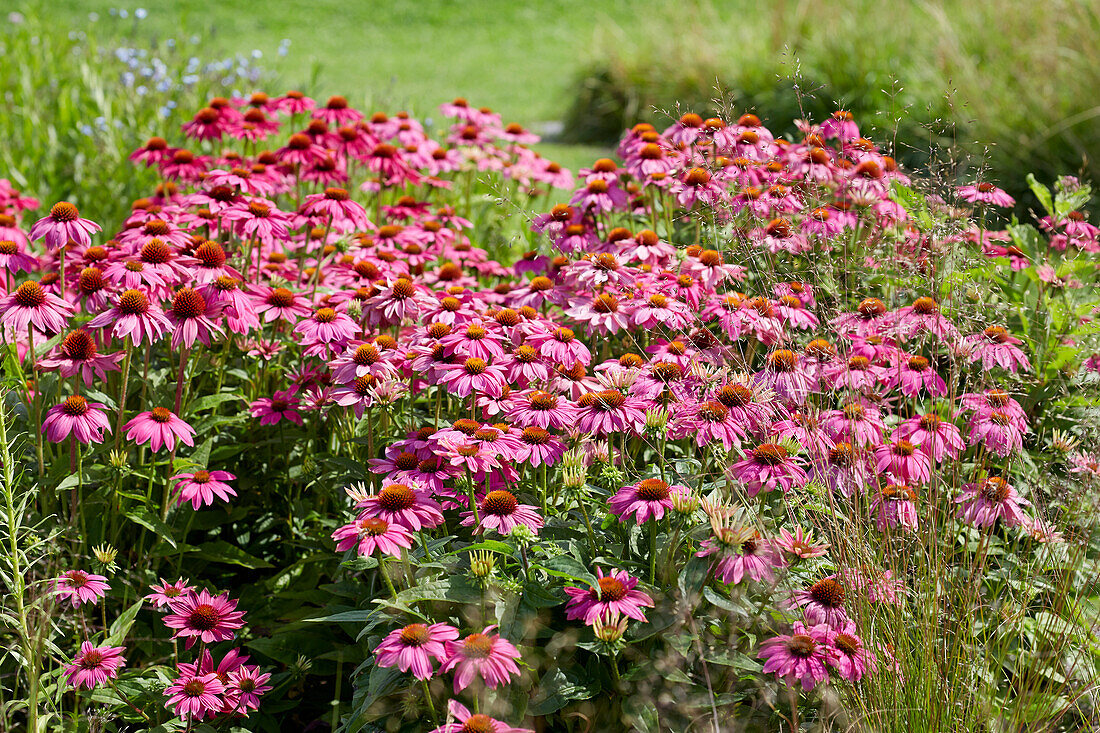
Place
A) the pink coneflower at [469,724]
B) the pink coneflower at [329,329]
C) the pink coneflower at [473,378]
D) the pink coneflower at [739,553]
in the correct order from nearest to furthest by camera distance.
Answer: the pink coneflower at [469,724], the pink coneflower at [739,553], the pink coneflower at [473,378], the pink coneflower at [329,329]

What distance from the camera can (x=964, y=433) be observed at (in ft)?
7.50

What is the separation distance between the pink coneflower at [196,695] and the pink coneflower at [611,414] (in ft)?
2.72

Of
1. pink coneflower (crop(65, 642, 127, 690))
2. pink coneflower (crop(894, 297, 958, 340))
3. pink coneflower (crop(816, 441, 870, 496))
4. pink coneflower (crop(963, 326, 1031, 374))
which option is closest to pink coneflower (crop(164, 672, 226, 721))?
pink coneflower (crop(65, 642, 127, 690))

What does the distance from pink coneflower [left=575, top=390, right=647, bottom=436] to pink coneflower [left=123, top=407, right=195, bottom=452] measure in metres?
0.84

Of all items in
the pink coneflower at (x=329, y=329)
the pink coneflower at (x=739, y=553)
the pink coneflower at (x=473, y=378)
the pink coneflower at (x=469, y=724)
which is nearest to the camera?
the pink coneflower at (x=469, y=724)

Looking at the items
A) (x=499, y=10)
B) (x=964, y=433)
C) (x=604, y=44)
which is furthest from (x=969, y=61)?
(x=499, y=10)

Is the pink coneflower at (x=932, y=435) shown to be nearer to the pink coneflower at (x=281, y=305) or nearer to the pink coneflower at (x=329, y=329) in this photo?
the pink coneflower at (x=329, y=329)

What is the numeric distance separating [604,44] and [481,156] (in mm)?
6021

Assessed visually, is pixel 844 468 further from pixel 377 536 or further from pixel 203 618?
pixel 203 618

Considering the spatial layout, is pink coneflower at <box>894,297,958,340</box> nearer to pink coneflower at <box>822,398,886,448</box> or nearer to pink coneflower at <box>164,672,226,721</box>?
pink coneflower at <box>822,398,886,448</box>

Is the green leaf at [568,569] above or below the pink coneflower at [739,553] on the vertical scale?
below

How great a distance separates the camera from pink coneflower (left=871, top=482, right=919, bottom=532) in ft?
5.90

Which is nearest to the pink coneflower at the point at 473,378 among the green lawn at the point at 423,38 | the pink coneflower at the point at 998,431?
the pink coneflower at the point at 998,431

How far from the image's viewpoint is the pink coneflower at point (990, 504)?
1.86 m
